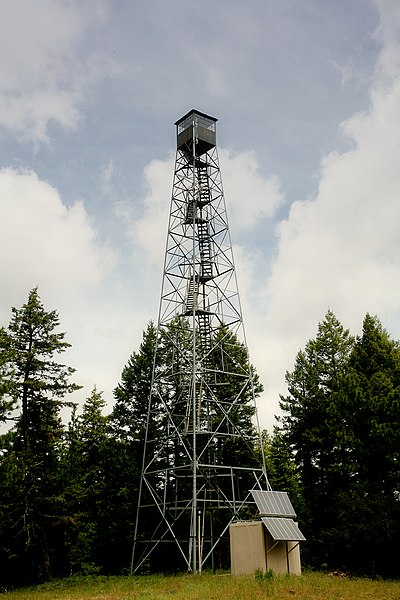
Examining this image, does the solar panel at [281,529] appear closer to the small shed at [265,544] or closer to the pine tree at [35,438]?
the small shed at [265,544]

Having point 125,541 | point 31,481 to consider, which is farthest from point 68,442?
point 125,541

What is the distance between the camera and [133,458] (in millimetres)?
34125

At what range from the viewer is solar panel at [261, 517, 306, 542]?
2075 cm

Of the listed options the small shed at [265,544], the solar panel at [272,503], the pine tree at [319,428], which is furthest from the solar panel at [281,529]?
the pine tree at [319,428]

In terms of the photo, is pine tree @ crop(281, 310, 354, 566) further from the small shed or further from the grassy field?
the grassy field

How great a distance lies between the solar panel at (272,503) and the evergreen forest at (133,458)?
3643 millimetres

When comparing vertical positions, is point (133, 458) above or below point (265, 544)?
above

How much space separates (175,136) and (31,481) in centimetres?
1926

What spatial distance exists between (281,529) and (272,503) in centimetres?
166

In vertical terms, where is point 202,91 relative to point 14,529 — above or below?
Answer: above

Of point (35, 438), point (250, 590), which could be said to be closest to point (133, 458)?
point (35, 438)

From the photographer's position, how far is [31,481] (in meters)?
26.0

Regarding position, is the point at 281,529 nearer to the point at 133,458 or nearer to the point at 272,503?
the point at 272,503

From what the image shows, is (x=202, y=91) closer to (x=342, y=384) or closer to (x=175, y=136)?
(x=175, y=136)
